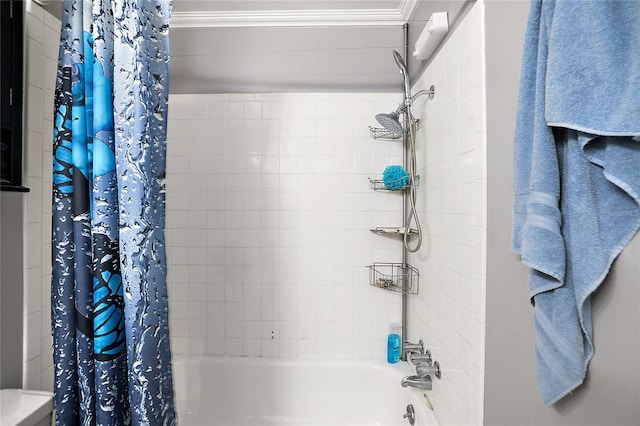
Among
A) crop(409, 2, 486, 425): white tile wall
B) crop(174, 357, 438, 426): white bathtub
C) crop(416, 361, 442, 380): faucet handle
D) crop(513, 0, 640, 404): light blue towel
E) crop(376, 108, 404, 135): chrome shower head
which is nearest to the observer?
crop(513, 0, 640, 404): light blue towel

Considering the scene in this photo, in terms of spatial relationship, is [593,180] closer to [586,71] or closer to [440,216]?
[586,71]

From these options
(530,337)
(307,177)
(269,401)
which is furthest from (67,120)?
(269,401)

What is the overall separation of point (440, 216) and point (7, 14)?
1733mm

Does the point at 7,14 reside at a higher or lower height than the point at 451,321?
higher

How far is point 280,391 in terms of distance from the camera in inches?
72.0

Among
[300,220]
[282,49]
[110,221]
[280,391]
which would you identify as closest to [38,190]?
[110,221]

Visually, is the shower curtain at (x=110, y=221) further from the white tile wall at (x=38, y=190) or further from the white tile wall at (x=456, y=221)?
the white tile wall at (x=456, y=221)

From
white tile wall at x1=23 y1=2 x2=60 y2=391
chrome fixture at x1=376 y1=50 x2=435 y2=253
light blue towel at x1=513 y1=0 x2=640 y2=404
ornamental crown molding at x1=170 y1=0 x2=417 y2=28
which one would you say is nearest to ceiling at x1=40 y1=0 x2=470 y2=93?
ornamental crown molding at x1=170 y1=0 x2=417 y2=28

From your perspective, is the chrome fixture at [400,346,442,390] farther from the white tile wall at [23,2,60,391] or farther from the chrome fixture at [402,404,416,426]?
the white tile wall at [23,2,60,391]

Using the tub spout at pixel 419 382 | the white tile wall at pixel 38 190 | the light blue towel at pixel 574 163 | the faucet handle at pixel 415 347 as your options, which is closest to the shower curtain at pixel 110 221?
the white tile wall at pixel 38 190

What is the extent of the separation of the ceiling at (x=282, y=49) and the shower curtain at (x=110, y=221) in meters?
1.05

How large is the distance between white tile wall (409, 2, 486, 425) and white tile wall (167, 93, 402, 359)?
1.23ft

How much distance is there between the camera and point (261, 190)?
6.20 ft

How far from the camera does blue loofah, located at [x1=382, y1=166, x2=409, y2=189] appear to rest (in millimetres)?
1732
